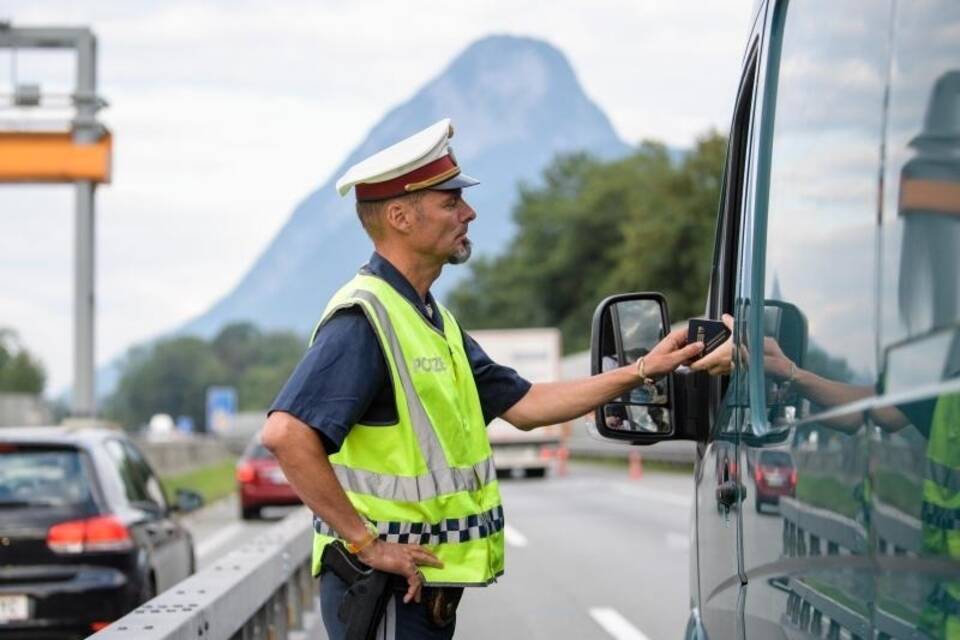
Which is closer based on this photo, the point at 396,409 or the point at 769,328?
the point at 769,328

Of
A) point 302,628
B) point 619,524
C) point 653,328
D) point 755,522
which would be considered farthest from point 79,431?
point 619,524

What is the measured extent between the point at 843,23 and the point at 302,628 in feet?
28.7

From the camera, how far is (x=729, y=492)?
14.1 ft

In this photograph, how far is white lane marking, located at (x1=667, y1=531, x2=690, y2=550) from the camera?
66.1 ft

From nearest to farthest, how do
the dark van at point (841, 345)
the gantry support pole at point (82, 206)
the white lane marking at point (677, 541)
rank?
the dark van at point (841, 345)
the white lane marking at point (677, 541)
the gantry support pole at point (82, 206)

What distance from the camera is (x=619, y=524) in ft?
78.9

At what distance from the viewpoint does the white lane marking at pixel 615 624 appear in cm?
1194

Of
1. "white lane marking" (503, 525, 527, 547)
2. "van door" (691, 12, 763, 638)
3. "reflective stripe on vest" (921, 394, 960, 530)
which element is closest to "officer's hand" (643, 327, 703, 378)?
"van door" (691, 12, 763, 638)

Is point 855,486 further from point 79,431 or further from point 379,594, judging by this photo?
point 79,431

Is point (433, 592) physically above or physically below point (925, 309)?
below

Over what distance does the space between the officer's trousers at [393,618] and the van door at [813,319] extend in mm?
874

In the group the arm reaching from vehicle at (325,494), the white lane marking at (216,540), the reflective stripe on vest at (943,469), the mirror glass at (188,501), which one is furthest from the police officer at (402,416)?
the white lane marking at (216,540)

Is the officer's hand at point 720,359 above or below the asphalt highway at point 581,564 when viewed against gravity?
above

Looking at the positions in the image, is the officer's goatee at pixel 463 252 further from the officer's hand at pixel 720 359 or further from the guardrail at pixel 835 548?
the guardrail at pixel 835 548
